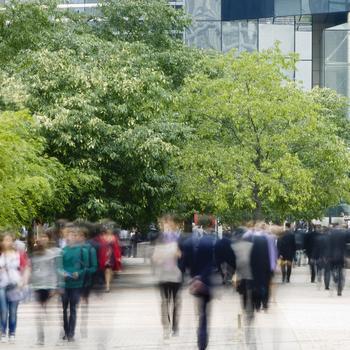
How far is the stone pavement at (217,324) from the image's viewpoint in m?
17.4

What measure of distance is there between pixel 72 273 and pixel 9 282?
1195 millimetres

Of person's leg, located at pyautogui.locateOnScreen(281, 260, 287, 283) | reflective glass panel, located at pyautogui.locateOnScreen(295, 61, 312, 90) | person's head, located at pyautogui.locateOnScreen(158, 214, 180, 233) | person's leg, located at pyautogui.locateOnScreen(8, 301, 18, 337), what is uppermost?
reflective glass panel, located at pyautogui.locateOnScreen(295, 61, 312, 90)

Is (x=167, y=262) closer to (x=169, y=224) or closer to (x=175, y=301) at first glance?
(x=169, y=224)

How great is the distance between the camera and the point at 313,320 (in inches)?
889

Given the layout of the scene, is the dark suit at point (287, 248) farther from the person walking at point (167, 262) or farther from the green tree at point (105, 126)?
the person walking at point (167, 262)

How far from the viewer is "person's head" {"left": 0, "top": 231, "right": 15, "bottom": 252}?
1841cm

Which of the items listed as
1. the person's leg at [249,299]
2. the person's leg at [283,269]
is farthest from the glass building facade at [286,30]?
the person's leg at [249,299]

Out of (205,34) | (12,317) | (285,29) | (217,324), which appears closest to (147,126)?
(217,324)

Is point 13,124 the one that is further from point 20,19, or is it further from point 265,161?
point 20,19

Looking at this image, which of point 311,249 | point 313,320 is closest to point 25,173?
point 311,249

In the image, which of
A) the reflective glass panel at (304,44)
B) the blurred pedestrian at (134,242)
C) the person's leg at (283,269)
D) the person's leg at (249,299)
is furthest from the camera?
the reflective glass panel at (304,44)

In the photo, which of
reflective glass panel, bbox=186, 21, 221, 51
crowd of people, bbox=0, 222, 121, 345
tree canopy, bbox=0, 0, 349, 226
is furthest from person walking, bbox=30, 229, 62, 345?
reflective glass panel, bbox=186, 21, 221, 51

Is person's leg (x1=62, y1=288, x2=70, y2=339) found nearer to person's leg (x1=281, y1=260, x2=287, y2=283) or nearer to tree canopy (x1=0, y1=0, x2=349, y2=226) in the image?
tree canopy (x1=0, y1=0, x2=349, y2=226)

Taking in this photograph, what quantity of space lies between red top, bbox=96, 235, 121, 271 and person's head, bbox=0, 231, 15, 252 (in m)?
2.89
